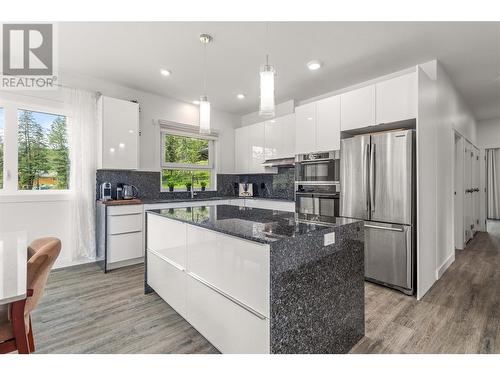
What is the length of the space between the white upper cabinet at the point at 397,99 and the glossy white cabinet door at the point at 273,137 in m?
1.80

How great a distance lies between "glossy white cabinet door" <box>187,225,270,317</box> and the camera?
1330mm

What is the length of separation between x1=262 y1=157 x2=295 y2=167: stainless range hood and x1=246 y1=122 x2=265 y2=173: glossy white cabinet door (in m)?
0.16

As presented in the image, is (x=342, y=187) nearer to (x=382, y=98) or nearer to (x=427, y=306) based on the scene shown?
(x=382, y=98)

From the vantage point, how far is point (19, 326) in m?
1.18

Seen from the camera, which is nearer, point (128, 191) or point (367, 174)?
point (367, 174)

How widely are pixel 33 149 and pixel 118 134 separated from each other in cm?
106

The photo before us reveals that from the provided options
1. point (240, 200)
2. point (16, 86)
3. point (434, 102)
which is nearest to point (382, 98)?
point (434, 102)

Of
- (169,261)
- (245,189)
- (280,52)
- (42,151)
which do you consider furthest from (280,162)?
(42,151)

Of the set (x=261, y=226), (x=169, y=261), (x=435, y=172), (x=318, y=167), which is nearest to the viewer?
(x=261, y=226)

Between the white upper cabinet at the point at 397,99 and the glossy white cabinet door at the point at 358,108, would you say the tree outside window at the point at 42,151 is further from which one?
the white upper cabinet at the point at 397,99

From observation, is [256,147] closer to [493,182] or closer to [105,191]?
[105,191]

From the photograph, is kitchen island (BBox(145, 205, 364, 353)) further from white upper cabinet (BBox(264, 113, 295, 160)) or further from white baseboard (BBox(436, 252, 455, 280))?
white upper cabinet (BBox(264, 113, 295, 160))

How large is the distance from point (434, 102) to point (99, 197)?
4.58 m

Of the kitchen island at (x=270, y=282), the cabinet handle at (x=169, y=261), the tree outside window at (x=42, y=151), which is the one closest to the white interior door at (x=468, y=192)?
the kitchen island at (x=270, y=282)
